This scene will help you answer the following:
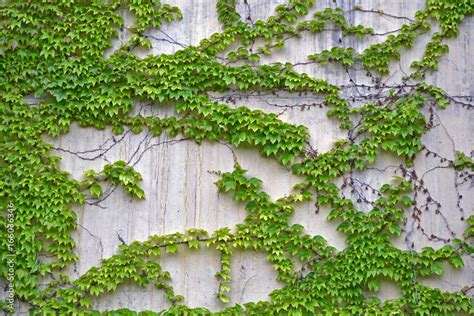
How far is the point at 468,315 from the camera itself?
4.59 m

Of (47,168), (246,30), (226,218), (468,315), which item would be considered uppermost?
(246,30)

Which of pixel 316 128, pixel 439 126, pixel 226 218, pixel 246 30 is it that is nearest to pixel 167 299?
pixel 226 218

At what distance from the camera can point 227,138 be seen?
4.82 meters

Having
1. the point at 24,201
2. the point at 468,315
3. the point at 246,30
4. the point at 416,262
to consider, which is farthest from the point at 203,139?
the point at 468,315

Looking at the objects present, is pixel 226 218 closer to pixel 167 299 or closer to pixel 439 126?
pixel 167 299

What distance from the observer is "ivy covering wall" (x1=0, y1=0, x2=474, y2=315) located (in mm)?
4547

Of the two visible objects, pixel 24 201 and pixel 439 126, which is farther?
pixel 439 126

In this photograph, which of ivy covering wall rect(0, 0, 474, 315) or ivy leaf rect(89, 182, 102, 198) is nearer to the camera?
ivy covering wall rect(0, 0, 474, 315)

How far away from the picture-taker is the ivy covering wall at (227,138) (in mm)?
4547

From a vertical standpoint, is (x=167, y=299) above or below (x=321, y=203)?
below

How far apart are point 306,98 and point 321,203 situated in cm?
88

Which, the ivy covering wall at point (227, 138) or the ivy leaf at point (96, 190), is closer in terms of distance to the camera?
the ivy covering wall at point (227, 138)

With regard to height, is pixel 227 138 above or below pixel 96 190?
above

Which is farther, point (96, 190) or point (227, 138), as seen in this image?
point (227, 138)
